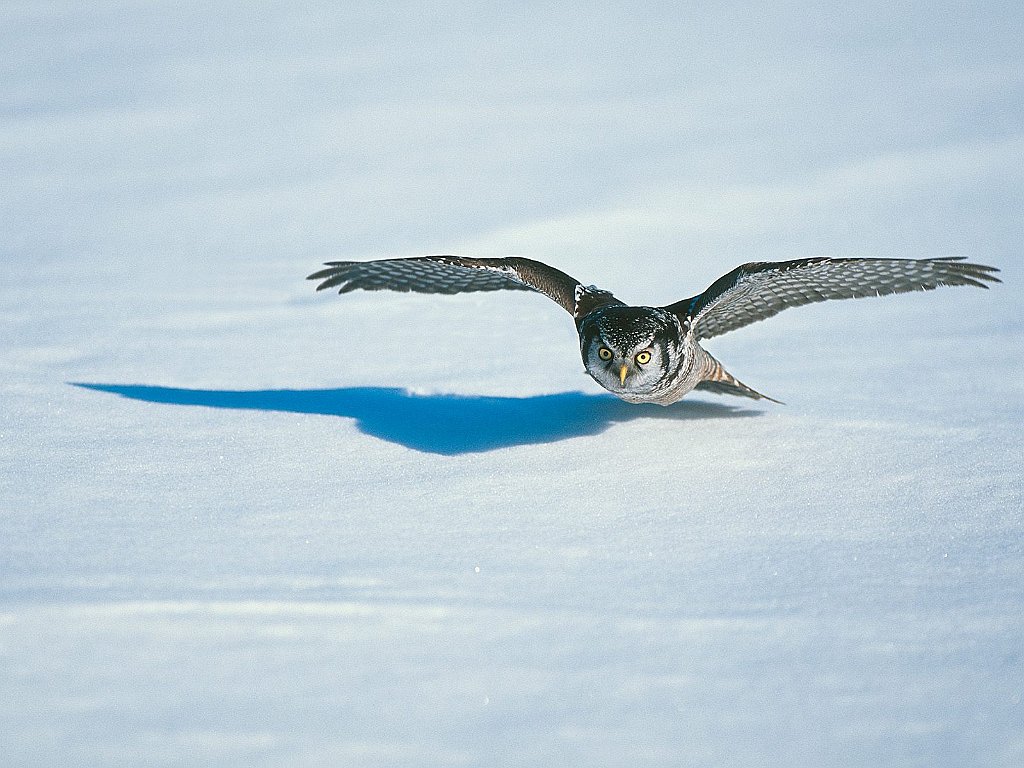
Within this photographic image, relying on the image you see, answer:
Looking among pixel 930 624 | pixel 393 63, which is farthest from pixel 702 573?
pixel 393 63

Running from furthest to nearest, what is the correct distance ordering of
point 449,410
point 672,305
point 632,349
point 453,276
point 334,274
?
point 334,274, point 453,276, point 449,410, point 672,305, point 632,349

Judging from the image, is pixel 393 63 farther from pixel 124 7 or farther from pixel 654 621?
pixel 654 621

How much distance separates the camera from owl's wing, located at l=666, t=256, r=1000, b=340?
416 cm

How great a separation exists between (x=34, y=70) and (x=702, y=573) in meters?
8.59

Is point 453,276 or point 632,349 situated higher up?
point 453,276

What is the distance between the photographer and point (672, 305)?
14.9 feet

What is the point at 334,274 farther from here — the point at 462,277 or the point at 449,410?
the point at 449,410

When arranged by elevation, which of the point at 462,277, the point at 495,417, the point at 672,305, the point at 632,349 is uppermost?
the point at 462,277

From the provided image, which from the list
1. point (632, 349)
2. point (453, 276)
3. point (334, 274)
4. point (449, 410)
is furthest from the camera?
point (334, 274)

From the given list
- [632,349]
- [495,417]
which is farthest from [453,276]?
[632,349]

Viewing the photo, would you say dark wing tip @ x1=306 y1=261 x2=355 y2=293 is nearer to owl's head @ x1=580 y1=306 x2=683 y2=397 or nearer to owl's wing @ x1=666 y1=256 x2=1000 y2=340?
owl's head @ x1=580 y1=306 x2=683 y2=397

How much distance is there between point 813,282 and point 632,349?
92cm

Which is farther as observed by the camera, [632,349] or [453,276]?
[453,276]

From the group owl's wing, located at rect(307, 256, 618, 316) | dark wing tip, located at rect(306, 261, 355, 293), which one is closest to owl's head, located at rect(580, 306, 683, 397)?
owl's wing, located at rect(307, 256, 618, 316)
